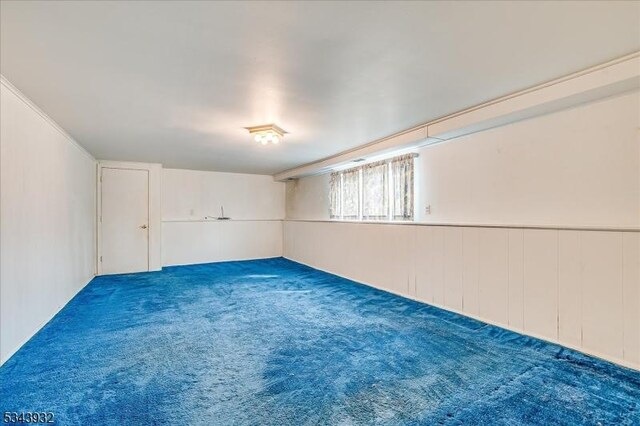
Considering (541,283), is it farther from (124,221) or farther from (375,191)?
(124,221)

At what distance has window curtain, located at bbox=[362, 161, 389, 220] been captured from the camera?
5.04 meters

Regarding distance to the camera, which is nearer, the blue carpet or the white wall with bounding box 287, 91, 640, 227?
the blue carpet

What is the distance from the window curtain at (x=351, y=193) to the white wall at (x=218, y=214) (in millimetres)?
2859

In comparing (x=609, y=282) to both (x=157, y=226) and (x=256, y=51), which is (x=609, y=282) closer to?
(x=256, y=51)

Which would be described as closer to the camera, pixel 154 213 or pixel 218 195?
pixel 154 213

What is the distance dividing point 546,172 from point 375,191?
262cm

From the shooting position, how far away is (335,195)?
6426 millimetres

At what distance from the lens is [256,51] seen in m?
2.03

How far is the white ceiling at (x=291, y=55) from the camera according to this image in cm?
165

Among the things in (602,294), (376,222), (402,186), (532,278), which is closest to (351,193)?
(376,222)

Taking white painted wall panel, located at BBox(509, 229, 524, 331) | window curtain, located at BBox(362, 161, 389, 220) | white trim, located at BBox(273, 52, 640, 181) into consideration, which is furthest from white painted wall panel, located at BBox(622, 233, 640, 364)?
window curtain, located at BBox(362, 161, 389, 220)

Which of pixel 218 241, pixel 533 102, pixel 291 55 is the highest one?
pixel 291 55

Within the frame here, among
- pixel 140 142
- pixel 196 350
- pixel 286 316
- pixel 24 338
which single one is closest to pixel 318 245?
pixel 286 316

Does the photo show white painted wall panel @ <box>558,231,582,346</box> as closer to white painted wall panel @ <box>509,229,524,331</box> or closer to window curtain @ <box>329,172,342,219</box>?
white painted wall panel @ <box>509,229,524,331</box>
